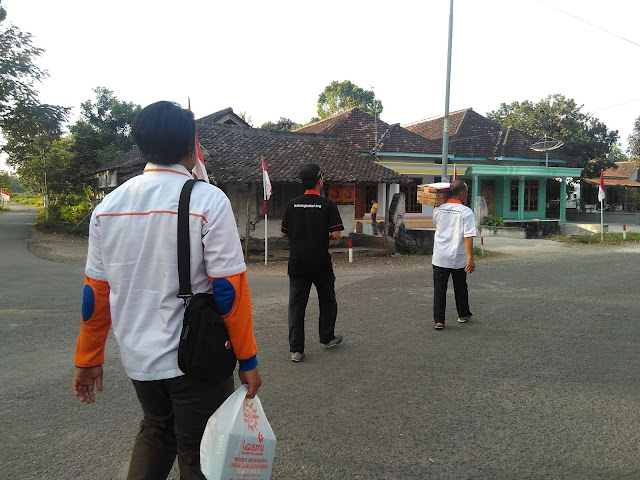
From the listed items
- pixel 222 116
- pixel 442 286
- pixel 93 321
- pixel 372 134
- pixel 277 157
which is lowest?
pixel 442 286

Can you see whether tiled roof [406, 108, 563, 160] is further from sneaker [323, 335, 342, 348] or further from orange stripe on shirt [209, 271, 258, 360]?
orange stripe on shirt [209, 271, 258, 360]

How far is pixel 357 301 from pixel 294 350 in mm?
3091

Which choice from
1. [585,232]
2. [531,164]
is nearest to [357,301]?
[585,232]

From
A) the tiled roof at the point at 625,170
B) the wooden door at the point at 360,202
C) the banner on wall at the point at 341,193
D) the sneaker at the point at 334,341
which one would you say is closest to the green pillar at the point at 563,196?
the wooden door at the point at 360,202

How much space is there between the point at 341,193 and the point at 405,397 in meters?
12.7

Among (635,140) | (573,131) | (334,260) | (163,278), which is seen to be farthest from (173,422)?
(635,140)

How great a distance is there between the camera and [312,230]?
15.3 ft

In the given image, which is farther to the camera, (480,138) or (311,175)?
(480,138)

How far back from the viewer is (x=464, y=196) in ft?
19.5

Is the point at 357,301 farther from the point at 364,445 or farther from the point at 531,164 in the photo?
the point at 531,164

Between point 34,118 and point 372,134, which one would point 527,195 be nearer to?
point 372,134

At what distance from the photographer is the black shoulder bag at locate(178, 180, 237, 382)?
180 cm

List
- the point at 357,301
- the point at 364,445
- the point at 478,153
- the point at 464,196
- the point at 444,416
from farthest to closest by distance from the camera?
1. the point at 478,153
2. the point at 357,301
3. the point at 464,196
4. the point at 444,416
5. the point at 364,445

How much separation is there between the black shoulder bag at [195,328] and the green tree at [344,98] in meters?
48.2
